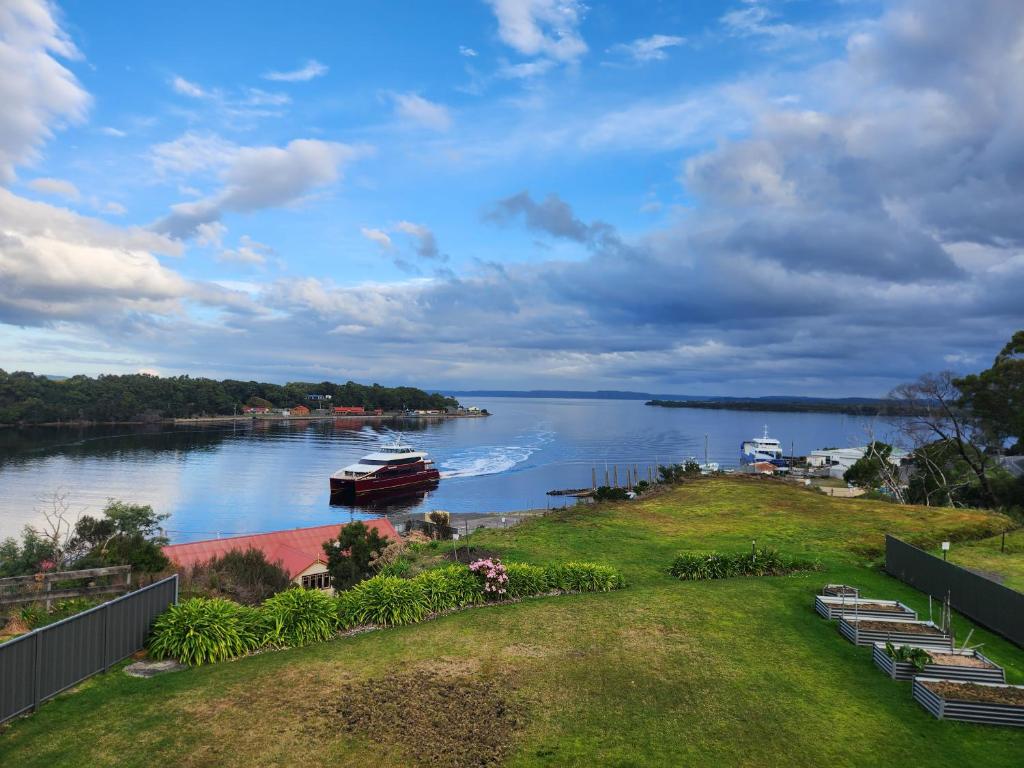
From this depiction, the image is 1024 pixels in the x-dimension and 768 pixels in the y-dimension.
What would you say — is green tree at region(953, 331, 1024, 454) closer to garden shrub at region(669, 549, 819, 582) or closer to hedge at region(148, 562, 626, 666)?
garden shrub at region(669, 549, 819, 582)

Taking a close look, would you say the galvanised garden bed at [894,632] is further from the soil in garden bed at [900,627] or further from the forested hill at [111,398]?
the forested hill at [111,398]

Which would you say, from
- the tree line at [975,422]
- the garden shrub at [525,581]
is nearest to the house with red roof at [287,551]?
the garden shrub at [525,581]

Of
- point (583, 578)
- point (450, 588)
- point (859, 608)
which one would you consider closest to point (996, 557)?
point (859, 608)

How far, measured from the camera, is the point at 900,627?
11.8m

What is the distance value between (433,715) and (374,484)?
59.2 metres

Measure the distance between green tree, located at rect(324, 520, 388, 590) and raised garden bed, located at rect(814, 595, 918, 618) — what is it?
40.7ft

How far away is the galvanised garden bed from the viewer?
36.2 feet

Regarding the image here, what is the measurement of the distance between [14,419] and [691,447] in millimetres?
134580

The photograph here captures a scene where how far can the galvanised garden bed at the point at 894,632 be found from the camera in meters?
11.0

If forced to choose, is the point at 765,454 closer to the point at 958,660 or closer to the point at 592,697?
the point at 958,660

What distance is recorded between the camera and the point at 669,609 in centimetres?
1347

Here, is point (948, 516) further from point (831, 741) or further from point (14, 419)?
point (14, 419)

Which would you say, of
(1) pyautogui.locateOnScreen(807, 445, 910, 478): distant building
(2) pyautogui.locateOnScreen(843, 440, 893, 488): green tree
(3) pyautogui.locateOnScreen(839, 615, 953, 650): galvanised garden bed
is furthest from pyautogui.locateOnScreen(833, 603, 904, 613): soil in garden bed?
(1) pyautogui.locateOnScreen(807, 445, 910, 478): distant building

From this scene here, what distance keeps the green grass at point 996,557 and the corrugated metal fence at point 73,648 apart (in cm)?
1940
